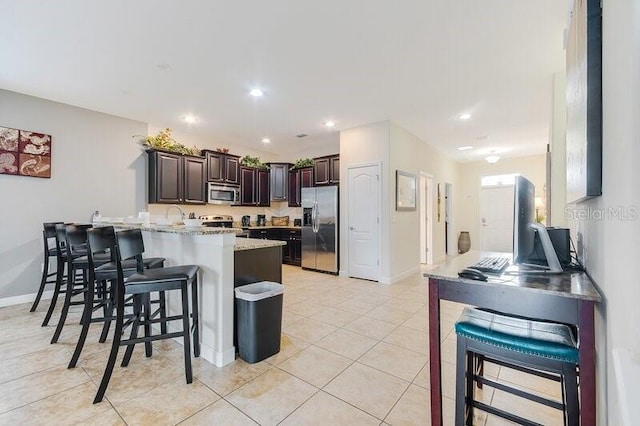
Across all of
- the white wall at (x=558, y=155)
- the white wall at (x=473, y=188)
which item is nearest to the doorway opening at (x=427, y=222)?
the white wall at (x=473, y=188)

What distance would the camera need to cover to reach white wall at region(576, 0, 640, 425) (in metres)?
0.65

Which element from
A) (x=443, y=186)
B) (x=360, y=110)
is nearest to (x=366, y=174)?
(x=360, y=110)

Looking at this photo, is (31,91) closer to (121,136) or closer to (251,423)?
(121,136)

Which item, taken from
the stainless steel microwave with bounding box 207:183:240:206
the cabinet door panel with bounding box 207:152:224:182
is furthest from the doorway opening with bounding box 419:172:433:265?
the cabinet door panel with bounding box 207:152:224:182

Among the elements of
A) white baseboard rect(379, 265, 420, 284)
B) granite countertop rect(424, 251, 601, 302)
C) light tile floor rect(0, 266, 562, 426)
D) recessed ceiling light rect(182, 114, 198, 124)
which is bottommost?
light tile floor rect(0, 266, 562, 426)

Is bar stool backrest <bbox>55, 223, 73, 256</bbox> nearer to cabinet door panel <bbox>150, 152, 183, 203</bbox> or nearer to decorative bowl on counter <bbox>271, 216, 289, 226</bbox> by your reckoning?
cabinet door panel <bbox>150, 152, 183, 203</bbox>

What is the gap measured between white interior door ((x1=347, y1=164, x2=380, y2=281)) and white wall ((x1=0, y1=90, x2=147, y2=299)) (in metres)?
3.62

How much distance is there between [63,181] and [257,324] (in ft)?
12.6

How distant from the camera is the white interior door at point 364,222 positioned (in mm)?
4848

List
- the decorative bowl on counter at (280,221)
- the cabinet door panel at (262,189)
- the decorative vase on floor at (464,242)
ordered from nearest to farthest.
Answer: the cabinet door panel at (262,189), the decorative bowl on counter at (280,221), the decorative vase on floor at (464,242)

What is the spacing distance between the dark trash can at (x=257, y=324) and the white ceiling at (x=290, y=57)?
7.36 feet

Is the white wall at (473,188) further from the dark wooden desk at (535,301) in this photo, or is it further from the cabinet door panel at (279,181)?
the dark wooden desk at (535,301)

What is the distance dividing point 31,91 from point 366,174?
4.76m

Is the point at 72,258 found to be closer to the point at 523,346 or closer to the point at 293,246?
the point at 523,346
